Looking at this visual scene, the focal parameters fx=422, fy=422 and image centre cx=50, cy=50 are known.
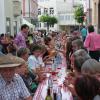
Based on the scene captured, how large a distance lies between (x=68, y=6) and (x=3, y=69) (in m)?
91.5

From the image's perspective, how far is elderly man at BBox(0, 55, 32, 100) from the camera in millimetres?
4668

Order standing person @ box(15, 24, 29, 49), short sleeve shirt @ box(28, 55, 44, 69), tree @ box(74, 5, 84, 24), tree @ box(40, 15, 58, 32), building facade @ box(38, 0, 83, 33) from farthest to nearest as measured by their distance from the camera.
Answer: building facade @ box(38, 0, 83, 33) → tree @ box(40, 15, 58, 32) → tree @ box(74, 5, 84, 24) → standing person @ box(15, 24, 29, 49) → short sleeve shirt @ box(28, 55, 44, 69)

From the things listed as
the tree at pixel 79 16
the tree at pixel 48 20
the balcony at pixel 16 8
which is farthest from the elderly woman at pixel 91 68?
the tree at pixel 48 20

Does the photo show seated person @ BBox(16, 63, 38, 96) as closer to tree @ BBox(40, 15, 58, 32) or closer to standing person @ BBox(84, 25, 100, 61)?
standing person @ BBox(84, 25, 100, 61)

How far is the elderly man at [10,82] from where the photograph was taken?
15.3ft

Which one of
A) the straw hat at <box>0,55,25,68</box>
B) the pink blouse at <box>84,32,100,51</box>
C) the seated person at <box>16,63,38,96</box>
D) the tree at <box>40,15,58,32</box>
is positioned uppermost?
the tree at <box>40,15,58,32</box>

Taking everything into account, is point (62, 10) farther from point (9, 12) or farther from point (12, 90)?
point (12, 90)

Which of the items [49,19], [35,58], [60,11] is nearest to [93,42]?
[35,58]

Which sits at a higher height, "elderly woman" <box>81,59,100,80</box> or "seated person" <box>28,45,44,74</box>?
"elderly woman" <box>81,59,100,80</box>

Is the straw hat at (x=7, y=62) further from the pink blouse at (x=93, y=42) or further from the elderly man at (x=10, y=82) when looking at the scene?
the pink blouse at (x=93, y=42)

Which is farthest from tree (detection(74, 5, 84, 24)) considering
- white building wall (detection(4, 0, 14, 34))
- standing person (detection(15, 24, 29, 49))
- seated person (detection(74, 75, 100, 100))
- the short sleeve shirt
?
seated person (detection(74, 75, 100, 100))

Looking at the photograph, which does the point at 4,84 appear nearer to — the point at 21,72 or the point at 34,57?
the point at 21,72

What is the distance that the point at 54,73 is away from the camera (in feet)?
25.6

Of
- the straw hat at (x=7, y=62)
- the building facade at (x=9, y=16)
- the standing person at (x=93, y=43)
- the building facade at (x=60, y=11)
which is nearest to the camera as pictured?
the straw hat at (x=7, y=62)
